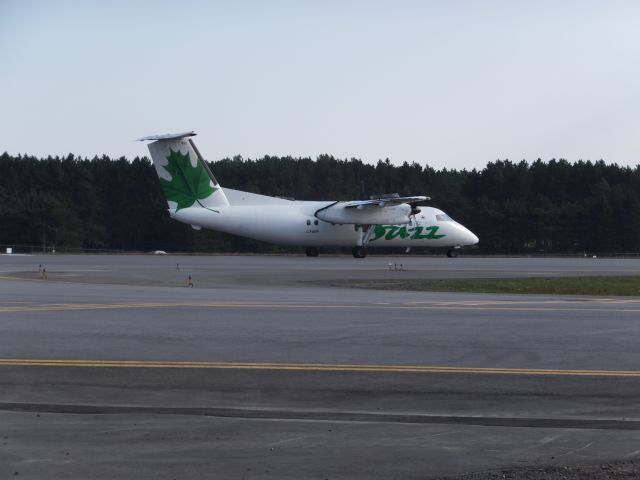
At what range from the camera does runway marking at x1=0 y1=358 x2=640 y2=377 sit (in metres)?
12.3

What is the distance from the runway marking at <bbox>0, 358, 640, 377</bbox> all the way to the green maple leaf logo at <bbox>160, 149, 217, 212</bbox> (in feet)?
122

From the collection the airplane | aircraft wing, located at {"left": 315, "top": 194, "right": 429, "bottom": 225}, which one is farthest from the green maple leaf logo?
aircraft wing, located at {"left": 315, "top": 194, "right": 429, "bottom": 225}

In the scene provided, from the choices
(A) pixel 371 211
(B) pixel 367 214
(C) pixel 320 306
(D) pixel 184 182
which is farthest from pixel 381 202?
(C) pixel 320 306

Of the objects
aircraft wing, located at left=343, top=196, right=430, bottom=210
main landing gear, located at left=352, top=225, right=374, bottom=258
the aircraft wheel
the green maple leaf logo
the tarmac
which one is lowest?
the tarmac

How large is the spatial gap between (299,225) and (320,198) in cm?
5703

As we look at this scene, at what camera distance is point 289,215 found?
51594 millimetres

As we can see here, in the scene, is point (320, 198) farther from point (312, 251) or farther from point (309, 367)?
point (309, 367)

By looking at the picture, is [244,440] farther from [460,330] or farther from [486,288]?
[486,288]

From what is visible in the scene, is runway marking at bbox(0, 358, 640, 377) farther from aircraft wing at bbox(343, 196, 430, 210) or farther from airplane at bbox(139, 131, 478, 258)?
aircraft wing at bbox(343, 196, 430, 210)

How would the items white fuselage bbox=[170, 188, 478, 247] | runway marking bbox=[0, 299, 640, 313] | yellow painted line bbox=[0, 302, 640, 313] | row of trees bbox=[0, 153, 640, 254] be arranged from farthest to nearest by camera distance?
1. row of trees bbox=[0, 153, 640, 254]
2. white fuselage bbox=[170, 188, 478, 247]
3. yellow painted line bbox=[0, 302, 640, 313]
4. runway marking bbox=[0, 299, 640, 313]

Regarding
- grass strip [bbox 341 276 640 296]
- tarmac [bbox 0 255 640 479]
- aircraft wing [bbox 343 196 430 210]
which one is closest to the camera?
tarmac [bbox 0 255 640 479]

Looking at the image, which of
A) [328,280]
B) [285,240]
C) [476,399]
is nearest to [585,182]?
[285,240]

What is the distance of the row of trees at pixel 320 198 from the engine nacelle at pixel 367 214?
20.1m

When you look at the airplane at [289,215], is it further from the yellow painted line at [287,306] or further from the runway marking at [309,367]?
the runway marking at [309,367]
